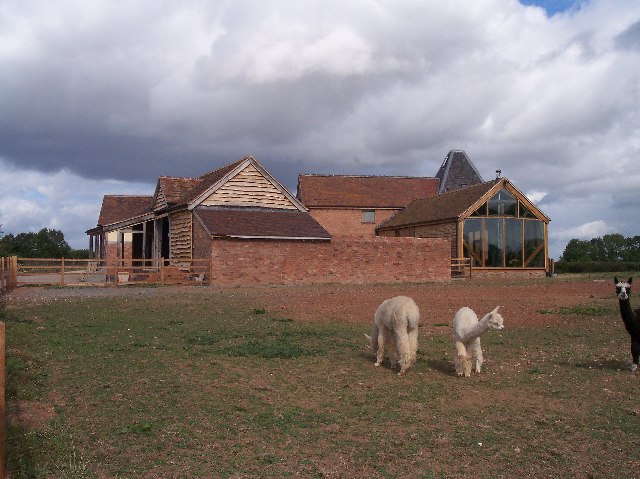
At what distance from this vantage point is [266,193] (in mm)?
33656

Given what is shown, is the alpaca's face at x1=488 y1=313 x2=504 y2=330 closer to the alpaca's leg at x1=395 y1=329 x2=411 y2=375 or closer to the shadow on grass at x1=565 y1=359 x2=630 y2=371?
the alpaca's leg at x1=395 y1=329 x2=411 y2=375

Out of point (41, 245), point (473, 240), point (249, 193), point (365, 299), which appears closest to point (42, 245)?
point (41, 245)

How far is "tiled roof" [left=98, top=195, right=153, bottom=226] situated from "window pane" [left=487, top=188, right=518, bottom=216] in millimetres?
25430

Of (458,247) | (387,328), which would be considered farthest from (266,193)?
(387,328)

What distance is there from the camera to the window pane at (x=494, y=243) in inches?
1464

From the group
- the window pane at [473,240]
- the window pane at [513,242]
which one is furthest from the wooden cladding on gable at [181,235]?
the window pane at [513,242]

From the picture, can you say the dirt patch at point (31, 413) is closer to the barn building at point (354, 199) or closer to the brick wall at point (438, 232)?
the brick wall at point (438, 232)

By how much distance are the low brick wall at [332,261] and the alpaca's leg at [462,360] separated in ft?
66.4

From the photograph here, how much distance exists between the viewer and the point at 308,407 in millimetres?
7570

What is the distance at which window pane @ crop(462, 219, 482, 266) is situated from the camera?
121ft

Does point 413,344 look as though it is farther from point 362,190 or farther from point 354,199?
point 362,190

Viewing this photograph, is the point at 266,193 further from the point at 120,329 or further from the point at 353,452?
the point at 353,452

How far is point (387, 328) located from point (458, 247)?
2756 centimetres

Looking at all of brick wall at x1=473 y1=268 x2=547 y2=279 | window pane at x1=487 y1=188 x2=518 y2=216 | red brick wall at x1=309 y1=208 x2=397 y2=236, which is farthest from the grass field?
red brick wall at x1=309 y1=208 x2=397 y2=236
